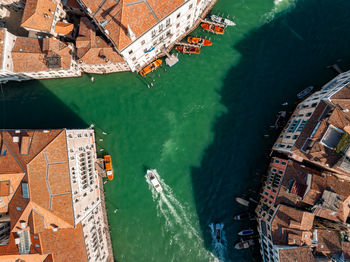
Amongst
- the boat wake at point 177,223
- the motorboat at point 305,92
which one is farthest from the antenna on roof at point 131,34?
the motorboat at point 305,92

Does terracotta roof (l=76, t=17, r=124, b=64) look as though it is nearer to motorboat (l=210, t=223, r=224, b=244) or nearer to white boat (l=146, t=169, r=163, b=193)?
white boat (l=146, t=169, r=163, b=193)

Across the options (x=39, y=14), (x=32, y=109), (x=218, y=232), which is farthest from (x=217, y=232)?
(x=39, y=14)

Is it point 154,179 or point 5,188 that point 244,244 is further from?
point 5,188

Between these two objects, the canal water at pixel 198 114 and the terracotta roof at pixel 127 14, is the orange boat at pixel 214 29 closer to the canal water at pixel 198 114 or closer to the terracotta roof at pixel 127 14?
the canal water at pixel 198 114

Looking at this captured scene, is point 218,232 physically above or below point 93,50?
below

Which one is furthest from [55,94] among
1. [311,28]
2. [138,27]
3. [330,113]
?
[311,28]

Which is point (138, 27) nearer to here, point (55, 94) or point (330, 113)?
point (55, 94)
